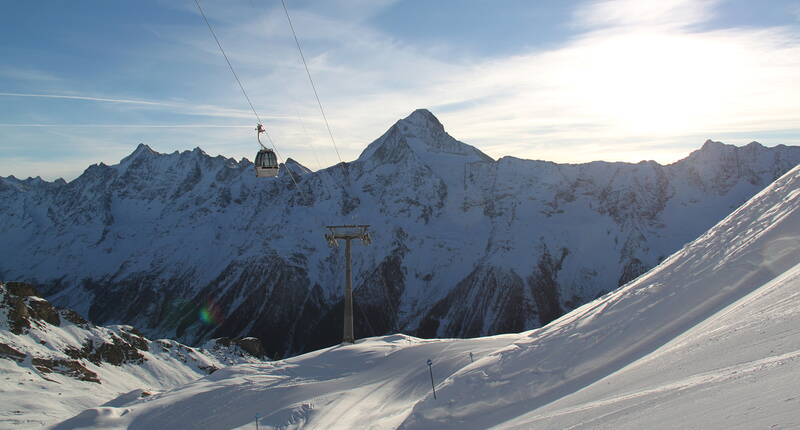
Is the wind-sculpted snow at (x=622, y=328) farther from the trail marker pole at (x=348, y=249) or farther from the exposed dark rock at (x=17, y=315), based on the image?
the exposed dark rock at (x=17, y=315)

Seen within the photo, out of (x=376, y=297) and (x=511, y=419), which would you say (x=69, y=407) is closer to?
(x=511, y=419)

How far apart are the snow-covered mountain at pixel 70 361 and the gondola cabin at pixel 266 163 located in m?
21.3

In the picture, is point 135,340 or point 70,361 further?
point 135,340

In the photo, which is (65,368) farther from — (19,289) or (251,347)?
(251,347)

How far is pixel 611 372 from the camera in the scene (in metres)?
15.9

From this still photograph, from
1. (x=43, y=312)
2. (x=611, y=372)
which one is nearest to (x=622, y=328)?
(x=611, y=372)

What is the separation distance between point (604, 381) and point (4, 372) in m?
60.0

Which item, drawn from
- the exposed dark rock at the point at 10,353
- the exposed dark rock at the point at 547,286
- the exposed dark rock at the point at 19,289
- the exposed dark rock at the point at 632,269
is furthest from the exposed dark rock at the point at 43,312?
the exposed dark rock at the point at 632,269

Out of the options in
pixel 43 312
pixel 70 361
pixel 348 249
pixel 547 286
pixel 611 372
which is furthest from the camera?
pixel 547 286

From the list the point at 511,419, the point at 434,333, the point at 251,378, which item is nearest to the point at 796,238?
the point at 511,419

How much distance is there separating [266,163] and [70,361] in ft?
173

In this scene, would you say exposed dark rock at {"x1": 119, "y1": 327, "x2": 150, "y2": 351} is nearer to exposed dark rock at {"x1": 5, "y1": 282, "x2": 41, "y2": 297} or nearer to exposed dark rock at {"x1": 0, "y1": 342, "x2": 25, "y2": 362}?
exposed dark rock at {"x1": 5, "y1": 282, "x2": 41, "y2": 297}

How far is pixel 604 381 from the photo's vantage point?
1469cm

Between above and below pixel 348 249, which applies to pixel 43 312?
below
